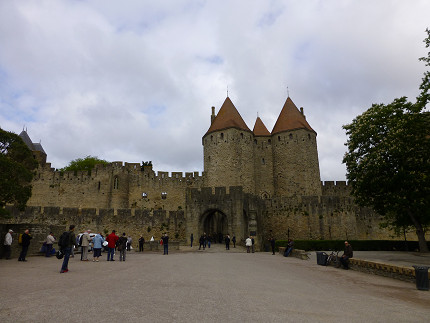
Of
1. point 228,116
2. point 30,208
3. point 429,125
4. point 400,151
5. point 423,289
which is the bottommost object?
point 423,289

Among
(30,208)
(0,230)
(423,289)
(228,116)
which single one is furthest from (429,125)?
(30,208)

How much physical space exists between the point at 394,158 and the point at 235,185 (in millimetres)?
17228

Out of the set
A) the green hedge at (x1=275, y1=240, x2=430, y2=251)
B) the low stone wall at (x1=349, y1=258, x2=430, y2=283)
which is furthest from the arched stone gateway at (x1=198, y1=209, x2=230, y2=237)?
the low stone wall at (x1=349, y1=258, x2=430, y2=283)

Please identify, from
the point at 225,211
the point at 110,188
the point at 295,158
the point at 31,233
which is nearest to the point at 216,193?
the point at 225,211

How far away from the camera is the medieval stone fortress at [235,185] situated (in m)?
26.6

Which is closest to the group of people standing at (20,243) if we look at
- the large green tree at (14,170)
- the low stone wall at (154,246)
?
the large green tree at (14,170)

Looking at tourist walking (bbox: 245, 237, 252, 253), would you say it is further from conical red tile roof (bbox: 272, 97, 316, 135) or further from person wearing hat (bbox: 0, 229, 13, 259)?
conical red tile roof (bbox: 272, 97, 316, 135)

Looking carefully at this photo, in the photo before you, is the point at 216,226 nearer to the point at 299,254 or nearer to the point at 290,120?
the point at 299,254

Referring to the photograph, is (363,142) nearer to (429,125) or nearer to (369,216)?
(429,125)

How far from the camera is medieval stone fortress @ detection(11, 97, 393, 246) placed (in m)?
26.6

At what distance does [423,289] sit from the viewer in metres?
8.84

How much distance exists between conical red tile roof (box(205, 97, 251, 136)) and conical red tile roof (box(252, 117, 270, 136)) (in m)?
3.03

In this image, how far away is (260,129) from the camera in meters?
41.3

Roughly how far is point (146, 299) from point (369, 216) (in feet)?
94.6
